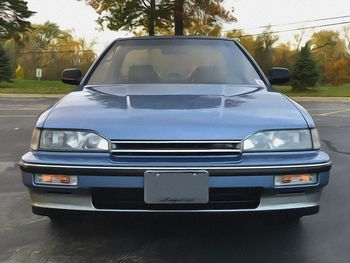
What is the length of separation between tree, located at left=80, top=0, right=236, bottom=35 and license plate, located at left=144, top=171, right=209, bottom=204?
25.7 m

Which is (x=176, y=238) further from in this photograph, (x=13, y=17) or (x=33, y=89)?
(x=13, y=17)

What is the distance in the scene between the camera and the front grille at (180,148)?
287cm

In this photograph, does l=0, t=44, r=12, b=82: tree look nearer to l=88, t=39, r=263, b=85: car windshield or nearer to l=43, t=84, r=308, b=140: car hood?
l=88, t=39, r=263, b=85: car windshield

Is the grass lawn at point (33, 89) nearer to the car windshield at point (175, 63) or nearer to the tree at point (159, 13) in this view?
the tree at point (159, 13)

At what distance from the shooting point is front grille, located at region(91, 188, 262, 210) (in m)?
2.90

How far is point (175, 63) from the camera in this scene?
173 inches

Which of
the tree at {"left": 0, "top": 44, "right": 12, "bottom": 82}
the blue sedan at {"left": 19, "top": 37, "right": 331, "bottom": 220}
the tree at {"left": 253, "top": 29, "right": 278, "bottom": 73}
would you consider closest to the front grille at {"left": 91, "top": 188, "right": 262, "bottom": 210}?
the blue sedan at {"left": 19, "top": 37, "right": 331, "bottom": 220}

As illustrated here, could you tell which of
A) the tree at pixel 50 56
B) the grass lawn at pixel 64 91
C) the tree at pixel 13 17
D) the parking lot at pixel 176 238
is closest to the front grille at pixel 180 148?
the parking lot at pixel 176 238

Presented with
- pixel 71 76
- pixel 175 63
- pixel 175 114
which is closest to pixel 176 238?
pixel 175 114

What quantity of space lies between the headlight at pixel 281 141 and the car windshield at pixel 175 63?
111 centimetres

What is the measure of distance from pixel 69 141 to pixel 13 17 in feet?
124

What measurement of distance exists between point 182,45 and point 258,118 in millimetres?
1703

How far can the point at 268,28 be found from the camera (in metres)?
52.5

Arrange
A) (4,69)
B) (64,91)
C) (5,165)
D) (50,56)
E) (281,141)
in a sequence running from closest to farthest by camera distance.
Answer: (281,141) → (5,165) → (64,91) → (4,69) → (50,56)
